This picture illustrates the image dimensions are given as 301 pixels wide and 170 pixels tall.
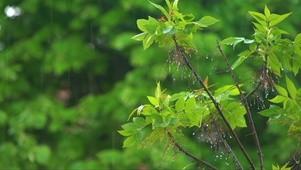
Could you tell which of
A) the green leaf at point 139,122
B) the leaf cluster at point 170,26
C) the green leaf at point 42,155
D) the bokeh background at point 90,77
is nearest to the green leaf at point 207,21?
the leaf cluster at point 170,26

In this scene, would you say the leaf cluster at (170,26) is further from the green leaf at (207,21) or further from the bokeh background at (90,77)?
the bokeh background at (90,77)

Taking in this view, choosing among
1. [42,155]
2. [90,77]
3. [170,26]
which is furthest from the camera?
[90,77]

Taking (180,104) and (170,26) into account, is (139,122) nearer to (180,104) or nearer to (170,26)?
(180,104)

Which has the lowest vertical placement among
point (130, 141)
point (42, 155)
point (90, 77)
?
point (42, 155)

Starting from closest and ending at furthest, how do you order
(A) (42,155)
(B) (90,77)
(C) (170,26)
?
1. (C) (170,26)
2. (A) (42,155)
3. (B) (90,77)

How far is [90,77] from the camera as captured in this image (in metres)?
7.86

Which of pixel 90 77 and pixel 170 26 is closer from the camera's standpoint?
pixel 170 26

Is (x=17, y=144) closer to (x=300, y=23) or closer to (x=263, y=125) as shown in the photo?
(x=263, y=125)

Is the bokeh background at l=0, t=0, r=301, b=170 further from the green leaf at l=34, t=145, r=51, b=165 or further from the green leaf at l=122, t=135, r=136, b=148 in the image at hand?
the green leaf at l=122, t=135, r=136, b=148

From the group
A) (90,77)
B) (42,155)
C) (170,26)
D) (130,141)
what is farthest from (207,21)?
(90,77)

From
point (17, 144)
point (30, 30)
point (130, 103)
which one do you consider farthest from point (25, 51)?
point (130, 103)

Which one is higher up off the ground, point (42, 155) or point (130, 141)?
point (130, 141)

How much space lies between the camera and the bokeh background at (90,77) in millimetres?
6504

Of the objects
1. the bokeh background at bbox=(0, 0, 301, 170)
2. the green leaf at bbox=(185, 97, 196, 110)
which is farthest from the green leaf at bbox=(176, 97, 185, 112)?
the bokeh background at bbox=(0, 0, 301, 170)
